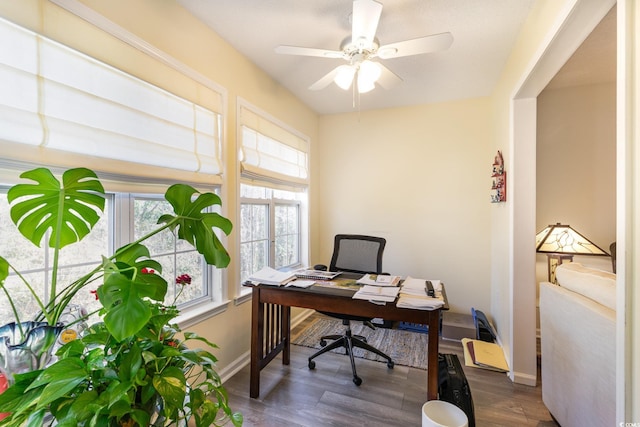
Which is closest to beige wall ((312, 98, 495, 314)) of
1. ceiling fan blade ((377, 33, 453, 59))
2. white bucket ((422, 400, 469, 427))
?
ceiling fan blade ((377, 33, 453, 59))

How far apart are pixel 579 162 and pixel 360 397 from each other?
289cm

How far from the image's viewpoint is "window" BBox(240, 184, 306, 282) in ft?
8.08

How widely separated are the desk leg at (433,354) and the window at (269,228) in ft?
5.03

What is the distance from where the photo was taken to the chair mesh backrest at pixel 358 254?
95.5 inches

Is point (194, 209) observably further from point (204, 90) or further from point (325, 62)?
point (325, 62)

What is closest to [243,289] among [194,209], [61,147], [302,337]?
[302,337]

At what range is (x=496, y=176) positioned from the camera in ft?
8.08

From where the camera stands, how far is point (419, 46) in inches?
62.1

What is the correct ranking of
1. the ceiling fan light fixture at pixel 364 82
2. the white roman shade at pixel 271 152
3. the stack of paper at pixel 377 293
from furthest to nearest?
the white roman shade at pixel 271 152 → the ceiling fan light fixture at pixel 364 82 → the stack of paper at pixel 377 293

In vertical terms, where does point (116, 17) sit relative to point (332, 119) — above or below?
below

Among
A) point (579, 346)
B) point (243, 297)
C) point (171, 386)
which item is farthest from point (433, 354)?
point (243, 297)

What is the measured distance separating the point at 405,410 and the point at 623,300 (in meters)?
1.37

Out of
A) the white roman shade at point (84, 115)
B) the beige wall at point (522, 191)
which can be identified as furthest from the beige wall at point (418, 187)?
the white roman shade at point (84, 115)

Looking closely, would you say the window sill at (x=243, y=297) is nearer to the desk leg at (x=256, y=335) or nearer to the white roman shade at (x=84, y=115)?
the desk leg at (x=256, y=335)
